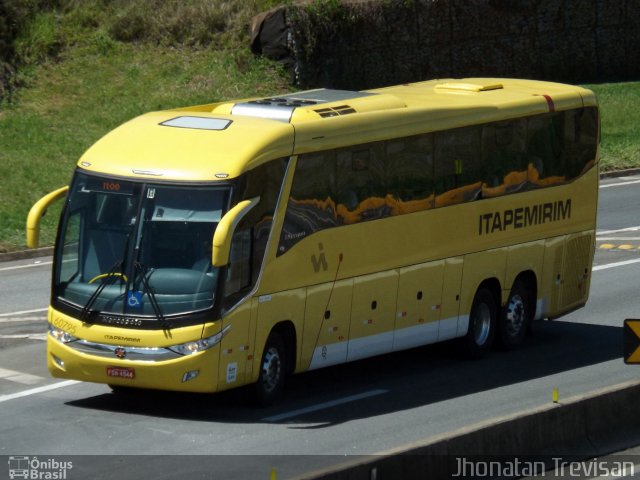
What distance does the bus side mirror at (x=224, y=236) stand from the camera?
44.7ft

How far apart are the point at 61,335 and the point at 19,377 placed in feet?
7.08

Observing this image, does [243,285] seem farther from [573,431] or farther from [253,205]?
[573,431]

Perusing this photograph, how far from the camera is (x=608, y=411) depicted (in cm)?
1298

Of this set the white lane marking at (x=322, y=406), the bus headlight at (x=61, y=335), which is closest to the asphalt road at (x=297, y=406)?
the white lane marking at (x=322, y=406)

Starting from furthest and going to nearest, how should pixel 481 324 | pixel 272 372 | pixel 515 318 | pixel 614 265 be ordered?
pixel 614 265, pixel 515 318, pixel 481 324, pixel 272 372

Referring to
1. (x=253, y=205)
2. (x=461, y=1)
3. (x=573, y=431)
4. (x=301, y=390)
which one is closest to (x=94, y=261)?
(x=253, y=205)

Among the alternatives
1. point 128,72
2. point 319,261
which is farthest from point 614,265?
point 128,72

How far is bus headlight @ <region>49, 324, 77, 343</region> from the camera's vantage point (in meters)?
14.6

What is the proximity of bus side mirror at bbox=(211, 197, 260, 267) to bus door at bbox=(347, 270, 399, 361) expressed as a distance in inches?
108

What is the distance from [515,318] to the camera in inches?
762

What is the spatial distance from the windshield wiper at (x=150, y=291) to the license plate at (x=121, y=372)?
61 cm

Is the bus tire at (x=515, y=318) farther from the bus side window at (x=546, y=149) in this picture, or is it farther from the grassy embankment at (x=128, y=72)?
the grassy embankment at (x=128, y=72)

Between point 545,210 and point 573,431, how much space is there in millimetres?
7400

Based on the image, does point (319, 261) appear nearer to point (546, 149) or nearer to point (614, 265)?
point (546, 149)
